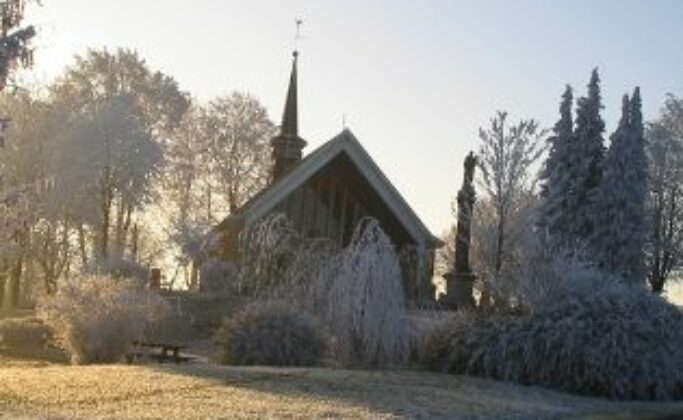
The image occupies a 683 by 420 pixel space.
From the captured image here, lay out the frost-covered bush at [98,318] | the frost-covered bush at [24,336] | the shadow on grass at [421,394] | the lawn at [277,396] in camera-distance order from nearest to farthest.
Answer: the lawn at [277,396] < the shadow on grass at [421,394] < the frost-covered bush at [98,318] < the frost-covered bush at [24,336]

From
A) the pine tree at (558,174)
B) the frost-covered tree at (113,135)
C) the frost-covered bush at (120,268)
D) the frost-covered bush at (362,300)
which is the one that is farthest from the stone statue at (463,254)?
the frost-covered bush at (362,300)

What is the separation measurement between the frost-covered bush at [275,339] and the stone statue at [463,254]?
19886 millimetres

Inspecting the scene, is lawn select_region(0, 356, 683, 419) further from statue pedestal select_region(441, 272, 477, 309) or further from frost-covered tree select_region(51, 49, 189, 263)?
frost-covered tree select_region(51, 49, 189, 263)

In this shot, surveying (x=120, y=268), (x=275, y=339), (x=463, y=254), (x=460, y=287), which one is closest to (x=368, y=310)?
(x=275, y=339)

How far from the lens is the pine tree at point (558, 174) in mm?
46062

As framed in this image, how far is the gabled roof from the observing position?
118 ft

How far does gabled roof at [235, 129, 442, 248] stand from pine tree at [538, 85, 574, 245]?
32.1ft

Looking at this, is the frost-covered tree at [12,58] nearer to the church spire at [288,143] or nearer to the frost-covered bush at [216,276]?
the frost-covered bush at [216,276]

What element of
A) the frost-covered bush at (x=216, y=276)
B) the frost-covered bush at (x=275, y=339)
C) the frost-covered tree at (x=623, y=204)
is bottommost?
the frost-covered bush at (x=275, y=339)

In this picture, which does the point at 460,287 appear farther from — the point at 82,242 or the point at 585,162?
the point at 82,242

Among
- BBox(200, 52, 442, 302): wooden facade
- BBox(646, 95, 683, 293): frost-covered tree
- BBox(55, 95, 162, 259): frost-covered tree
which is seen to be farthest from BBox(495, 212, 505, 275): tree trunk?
BBox(55, 95, 162, 259): frost-covered tree

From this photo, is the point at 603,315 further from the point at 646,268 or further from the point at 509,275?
the point at 646,268

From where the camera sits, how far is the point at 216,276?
40.2m

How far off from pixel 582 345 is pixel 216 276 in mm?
24207
